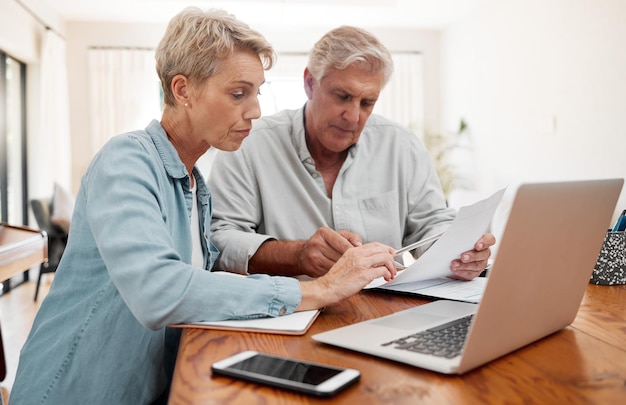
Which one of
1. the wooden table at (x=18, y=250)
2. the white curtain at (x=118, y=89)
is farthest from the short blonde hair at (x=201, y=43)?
the white curtain at (x=118, y=89)

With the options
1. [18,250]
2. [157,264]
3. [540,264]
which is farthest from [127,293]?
[18,250]

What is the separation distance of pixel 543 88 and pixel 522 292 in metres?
4.39

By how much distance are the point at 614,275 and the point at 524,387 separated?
71 cm

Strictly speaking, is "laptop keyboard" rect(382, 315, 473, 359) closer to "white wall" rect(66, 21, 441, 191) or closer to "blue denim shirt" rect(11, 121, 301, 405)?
"blue denim shirt" rect(11, 121, 301, 405)

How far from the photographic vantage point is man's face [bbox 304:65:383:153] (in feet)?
5.39

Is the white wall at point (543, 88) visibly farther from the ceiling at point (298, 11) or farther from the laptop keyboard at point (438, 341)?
the laptop keyboard at point (438, 341)

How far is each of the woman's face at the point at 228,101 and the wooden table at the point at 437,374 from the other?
1.55 ft

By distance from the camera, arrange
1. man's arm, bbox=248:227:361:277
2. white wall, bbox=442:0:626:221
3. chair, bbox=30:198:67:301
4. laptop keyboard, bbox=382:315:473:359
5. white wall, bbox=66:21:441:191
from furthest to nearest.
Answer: white wall, bbox=66:21:441:191, chair, bbox=30:198:67:301, white wall, bbox=442:0:626:221, man's arm, bbox=248:227:361:277, laptop keyboard, bbox=382:315:473:359

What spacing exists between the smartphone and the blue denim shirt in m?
0.18

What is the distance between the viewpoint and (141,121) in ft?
22.5

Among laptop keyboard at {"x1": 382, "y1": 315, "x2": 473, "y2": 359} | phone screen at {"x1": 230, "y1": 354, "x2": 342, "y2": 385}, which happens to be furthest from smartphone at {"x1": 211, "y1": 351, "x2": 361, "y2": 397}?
laptop keyboard at {"x1": 382, "y1": 315, "x2": 473, "y2": 359}

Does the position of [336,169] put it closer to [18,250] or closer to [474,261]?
[474,261]

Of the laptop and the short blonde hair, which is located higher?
the short blonde hair

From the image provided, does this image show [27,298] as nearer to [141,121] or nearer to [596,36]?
[141,121]
